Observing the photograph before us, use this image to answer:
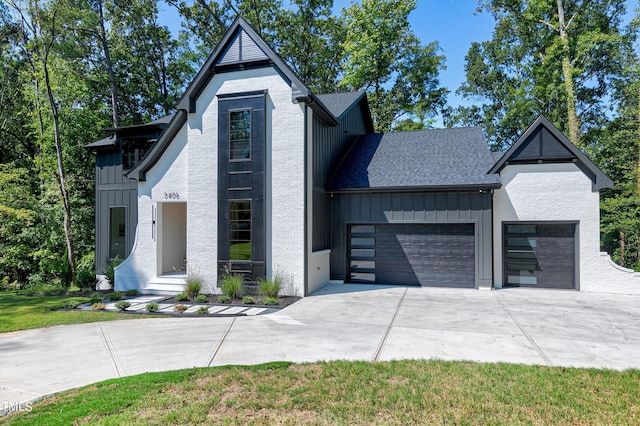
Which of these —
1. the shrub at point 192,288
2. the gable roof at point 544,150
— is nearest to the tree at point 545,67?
the gable roof at point 544,150

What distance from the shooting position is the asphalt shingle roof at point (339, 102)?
47.6 ft

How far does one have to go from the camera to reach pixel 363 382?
4410 mm

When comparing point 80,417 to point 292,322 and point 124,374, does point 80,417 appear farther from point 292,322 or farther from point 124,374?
point 292,322

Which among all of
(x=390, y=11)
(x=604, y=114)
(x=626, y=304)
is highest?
(x=390, y=11)

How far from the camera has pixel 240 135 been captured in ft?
36.3

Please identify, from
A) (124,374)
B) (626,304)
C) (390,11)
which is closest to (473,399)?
(124,374)

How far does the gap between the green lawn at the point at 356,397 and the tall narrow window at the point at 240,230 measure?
6037 mm

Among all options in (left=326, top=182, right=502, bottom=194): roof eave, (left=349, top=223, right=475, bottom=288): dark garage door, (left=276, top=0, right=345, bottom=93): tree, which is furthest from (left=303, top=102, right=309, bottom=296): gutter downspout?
(left=276, top=0, right=345, bottom=93): tree

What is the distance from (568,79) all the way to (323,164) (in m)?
17.5

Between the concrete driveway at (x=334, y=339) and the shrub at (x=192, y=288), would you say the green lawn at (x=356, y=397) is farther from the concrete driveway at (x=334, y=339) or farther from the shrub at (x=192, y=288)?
the shrub at (x=192, y=288)

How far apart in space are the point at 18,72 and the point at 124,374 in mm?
27271

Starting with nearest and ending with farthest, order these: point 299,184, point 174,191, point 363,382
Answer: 1. point 363,382
2. point 299,184
3. point 174,191

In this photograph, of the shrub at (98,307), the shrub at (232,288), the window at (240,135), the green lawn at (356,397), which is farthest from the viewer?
the window at (240,135)

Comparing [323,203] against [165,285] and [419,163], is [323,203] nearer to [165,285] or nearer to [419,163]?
[419,163]
